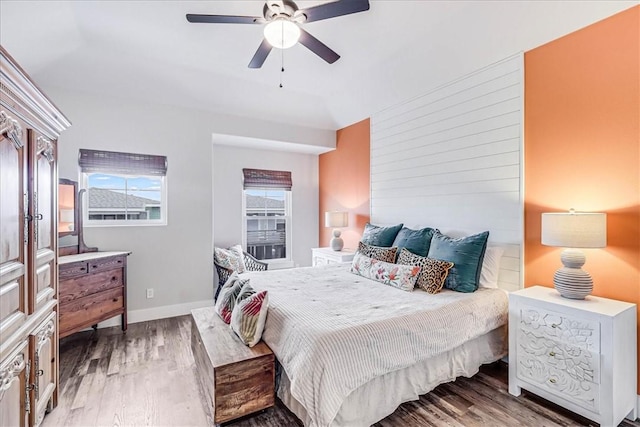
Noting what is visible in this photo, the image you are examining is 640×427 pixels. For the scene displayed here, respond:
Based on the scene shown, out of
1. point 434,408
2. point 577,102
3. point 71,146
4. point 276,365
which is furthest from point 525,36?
point 71,146

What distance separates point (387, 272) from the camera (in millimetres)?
2881

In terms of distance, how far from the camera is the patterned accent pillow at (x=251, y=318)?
209cm

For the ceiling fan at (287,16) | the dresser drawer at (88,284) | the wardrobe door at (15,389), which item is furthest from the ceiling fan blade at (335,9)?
the dresser drawer at (88,284)

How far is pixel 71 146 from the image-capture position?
11.2 feet

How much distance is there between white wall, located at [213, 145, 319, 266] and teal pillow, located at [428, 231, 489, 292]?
307 cm

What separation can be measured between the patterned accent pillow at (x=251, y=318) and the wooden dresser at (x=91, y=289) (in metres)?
1.79

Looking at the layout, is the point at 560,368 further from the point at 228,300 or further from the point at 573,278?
the point at 228,300

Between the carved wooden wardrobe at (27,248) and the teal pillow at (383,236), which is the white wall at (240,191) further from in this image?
the carved wooden wardrobe at (27,248)

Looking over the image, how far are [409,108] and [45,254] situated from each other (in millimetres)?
3637

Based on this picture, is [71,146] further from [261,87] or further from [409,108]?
[409,108]

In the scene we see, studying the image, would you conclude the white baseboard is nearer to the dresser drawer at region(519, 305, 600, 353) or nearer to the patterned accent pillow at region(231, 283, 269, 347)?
the patterned accent pillow at region(231, 283, 269, 347)

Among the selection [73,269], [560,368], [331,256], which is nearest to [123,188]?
[73,269]

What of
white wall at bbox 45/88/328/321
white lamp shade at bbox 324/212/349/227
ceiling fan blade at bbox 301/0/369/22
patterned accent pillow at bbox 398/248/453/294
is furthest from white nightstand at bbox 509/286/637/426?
white wall at bbox 45/88/328/321

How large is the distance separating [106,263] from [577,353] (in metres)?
4.10
